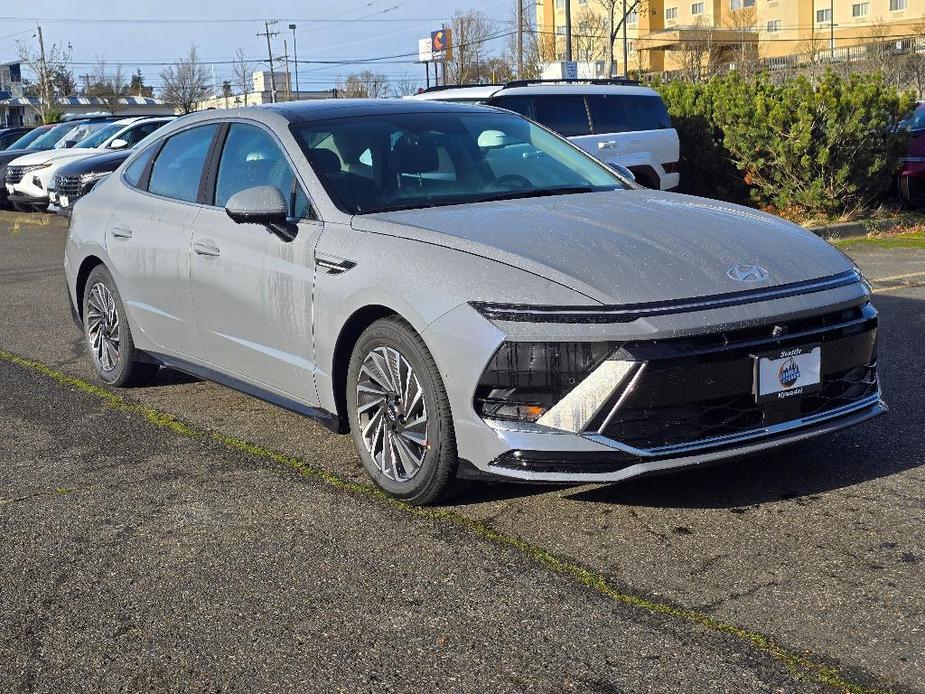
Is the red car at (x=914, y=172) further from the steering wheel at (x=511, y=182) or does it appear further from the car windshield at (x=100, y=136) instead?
the car windshield at (x=100, y=136)

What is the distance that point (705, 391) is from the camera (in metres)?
4.09

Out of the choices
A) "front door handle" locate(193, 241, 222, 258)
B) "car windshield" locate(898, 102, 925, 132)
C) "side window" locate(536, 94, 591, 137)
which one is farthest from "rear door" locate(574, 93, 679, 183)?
"front door handle" locate(193, 241, 222, 258)

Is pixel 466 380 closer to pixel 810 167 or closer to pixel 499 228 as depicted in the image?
pixel 499 228

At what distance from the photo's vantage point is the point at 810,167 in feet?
45.7

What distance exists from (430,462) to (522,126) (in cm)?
235

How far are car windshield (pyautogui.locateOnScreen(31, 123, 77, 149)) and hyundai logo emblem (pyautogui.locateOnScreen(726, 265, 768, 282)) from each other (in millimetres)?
23125

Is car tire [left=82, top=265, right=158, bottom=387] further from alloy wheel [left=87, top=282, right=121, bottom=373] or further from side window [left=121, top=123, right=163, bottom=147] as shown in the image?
side window [left=121, top=123, right=163, bottom=147]

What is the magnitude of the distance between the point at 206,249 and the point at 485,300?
2012 mm

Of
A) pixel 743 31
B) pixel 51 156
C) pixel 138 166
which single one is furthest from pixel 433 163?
pixel 743 31

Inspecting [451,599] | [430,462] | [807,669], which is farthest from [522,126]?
[807,669]

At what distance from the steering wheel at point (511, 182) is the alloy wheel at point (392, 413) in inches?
47.6

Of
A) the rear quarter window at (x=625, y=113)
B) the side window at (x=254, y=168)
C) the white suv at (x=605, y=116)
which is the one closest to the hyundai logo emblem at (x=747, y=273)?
the side window at (x=254, y=168)

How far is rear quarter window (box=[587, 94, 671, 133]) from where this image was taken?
14.1 metres

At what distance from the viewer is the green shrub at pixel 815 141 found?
13.6 meters
